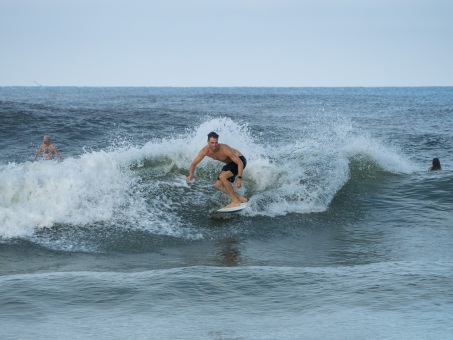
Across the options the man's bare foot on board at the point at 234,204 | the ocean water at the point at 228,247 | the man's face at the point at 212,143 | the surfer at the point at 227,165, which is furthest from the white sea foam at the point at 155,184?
the man's face at the point at 212,143

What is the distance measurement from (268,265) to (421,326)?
136 inches

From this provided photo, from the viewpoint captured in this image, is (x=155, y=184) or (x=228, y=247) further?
(x=155, y=184)

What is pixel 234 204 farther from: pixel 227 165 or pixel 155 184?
pixel 155 184

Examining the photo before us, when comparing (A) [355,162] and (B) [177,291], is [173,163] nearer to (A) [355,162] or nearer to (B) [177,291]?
(A) [355,162]

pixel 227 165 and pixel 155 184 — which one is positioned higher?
pixel 227 165

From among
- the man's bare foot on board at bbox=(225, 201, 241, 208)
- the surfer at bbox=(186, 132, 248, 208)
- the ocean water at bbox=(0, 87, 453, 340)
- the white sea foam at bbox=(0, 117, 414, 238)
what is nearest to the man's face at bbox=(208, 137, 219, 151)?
the surfer at bbox=(186, 132, 248, 208)

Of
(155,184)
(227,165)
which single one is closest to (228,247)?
(227,165)

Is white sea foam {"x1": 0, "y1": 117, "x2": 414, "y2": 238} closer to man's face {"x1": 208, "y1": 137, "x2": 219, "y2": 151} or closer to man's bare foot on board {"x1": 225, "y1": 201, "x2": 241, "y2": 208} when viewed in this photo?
man's bare foot on board {"x1": 225, "y1": 201, "x2": 241, "y2": 208}

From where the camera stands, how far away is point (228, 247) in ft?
32.9

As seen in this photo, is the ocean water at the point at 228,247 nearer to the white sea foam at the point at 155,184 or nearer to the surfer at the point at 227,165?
the white sea foam at the point at 155,184

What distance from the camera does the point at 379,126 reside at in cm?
3759

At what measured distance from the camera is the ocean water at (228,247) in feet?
19.4

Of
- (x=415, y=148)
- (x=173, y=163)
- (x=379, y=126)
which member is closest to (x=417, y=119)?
(x=379, y=126)

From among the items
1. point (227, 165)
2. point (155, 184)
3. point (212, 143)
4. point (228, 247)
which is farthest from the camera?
point (155, 184)
